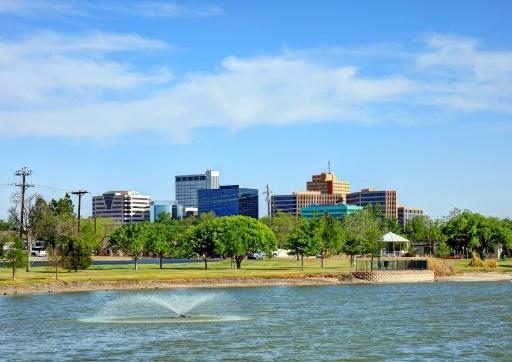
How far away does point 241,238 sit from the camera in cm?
13275

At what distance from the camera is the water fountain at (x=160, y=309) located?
65006mm

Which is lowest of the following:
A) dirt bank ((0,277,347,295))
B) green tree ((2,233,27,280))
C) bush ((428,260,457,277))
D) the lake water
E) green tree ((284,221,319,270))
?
the lake water

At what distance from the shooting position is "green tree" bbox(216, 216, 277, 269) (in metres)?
132

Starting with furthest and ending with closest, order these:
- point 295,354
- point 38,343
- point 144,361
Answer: point 38,343
point 295,354
point 144,361

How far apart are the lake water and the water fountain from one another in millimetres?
109

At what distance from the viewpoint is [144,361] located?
44219mm

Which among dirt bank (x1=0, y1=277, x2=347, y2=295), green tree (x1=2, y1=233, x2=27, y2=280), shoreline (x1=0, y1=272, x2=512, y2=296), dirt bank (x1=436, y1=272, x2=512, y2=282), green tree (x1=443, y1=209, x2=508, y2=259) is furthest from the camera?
green tree (x1=443, y1=209, x2=508, y2=259)

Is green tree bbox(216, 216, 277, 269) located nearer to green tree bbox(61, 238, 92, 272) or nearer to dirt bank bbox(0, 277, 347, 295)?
dirt bank bbox(0, 277, 347, 295)

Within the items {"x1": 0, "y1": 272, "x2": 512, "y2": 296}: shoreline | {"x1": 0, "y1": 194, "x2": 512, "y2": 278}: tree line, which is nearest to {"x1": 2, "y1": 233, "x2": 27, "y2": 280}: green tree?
{"x1": 0, "y1": 194, "x2": 512, "y2": 278}: tree line

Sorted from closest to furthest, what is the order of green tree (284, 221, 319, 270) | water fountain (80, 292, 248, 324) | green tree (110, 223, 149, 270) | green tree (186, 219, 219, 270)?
water fountain (80, 292, 248, 324) → green tree (110, 223, 149, 270) → green tree (186, 219, 219, 270) → green tree (284, 221, 319, 270)

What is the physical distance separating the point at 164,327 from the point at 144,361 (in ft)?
49.6

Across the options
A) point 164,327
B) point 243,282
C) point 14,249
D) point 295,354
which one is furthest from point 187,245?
point 295,354

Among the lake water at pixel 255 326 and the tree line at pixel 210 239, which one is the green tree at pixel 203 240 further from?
the lake water at pixel 255 326

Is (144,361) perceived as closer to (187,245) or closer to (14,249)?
(14,249)
